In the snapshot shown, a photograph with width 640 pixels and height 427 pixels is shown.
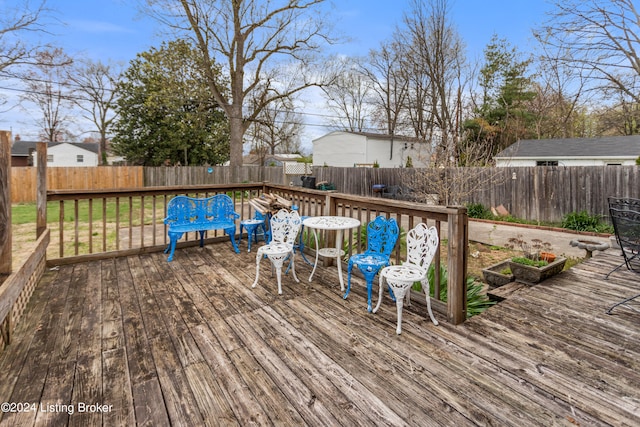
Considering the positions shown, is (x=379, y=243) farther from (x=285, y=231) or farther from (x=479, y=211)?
(x=479, y=211)

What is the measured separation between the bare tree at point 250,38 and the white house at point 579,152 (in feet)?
28.3

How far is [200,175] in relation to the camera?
14844 millimetres

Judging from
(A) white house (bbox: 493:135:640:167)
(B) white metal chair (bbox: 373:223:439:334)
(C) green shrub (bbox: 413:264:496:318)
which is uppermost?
(A) white house (bbox: 493:135:640:167)

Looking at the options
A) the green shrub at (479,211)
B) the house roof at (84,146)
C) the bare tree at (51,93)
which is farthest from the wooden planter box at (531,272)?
the house roof at (84,146)

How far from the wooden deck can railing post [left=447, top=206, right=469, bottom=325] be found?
0.36ft

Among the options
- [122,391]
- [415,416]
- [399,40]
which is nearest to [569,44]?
[399,40]

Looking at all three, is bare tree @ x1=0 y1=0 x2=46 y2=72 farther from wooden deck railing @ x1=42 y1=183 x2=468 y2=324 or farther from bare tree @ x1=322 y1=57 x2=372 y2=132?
bare tree @ x1=322 y1=57 x2=372 y2=132

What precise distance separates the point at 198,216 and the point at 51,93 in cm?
1335

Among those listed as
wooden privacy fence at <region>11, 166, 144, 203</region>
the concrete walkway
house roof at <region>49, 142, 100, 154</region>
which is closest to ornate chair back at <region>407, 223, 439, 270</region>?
the concrete walkway

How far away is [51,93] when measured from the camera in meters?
13.3

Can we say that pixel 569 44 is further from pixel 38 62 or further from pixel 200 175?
pixel 38 62

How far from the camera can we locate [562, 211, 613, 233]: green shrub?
25.0 ft

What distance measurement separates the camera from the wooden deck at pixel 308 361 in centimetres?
162

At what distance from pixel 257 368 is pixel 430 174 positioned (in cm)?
601
